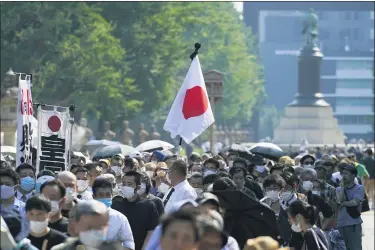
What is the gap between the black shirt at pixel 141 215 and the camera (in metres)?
13.6

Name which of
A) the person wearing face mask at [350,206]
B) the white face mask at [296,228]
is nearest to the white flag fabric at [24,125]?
the person wearing face mask at [350,206]

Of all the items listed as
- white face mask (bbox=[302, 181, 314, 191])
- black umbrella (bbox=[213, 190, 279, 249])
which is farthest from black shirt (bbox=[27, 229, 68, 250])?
white face mask (bbox=[302, 181, 314, 191])

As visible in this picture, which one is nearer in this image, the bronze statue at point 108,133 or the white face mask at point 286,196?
the white face mask at point 286,196

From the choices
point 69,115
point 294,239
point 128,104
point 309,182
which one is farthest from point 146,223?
point 128,104

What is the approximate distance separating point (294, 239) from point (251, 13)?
176255 millimetres

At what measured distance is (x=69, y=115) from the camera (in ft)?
64.1

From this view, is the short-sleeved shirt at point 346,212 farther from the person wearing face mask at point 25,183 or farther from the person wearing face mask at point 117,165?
the person wearing face mask at point 25,183

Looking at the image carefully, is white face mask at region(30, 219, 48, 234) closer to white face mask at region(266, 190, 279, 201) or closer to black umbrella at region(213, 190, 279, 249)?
black umbrella at region(213, 190, 279, 249)

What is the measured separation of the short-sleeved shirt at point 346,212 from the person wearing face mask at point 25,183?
523cm

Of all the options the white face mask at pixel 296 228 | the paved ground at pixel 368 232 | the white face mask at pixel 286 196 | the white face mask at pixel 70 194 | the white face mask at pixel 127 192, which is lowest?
the paved ground at pixel 368 232

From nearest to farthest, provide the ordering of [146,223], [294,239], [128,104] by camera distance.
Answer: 1. [294,239]
2. [146,223]
3. [128,104]

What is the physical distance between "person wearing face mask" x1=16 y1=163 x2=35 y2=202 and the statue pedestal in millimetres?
67747

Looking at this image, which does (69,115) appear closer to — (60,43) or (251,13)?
(60,43)

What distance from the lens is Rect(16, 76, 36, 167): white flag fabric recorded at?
18.2m
